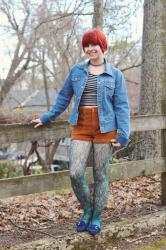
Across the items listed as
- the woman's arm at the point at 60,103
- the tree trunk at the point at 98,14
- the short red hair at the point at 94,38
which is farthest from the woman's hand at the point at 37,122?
the tree trunk at the point at 98,14

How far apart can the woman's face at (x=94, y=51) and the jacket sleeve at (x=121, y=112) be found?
29 cm

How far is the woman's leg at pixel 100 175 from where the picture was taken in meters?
4.27

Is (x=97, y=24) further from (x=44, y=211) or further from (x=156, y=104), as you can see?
(x=44, y=211)

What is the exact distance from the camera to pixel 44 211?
→ 5.54 m

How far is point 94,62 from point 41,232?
5.75ft

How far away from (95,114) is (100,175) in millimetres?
594

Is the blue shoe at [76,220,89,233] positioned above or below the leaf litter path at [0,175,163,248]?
above

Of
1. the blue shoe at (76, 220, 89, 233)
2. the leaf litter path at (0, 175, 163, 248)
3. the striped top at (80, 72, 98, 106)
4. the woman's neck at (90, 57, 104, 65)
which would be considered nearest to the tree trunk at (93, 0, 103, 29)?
the leaf litter path at (0, 175, 163, 248)

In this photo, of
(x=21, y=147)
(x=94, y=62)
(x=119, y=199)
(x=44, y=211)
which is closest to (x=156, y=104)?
(x=119, y=199)

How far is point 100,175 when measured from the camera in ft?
14.2

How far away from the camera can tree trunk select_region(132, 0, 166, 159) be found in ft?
24.7

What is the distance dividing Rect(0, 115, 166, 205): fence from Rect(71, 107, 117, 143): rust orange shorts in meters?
0.38

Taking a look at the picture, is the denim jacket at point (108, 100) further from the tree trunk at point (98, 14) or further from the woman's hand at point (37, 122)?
the tree trunk at point (98, 14)

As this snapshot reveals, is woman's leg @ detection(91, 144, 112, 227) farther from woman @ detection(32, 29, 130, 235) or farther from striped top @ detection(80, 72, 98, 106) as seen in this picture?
striped top @ detection(80, 72, 98, 106)
